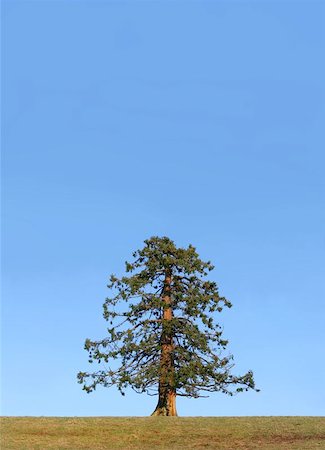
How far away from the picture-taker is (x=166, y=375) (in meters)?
40.2

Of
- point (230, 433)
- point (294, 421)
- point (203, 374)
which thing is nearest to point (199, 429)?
point (230, 433)

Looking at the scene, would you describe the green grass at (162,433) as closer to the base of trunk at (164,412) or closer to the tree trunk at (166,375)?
the tree trunk at (166,375)

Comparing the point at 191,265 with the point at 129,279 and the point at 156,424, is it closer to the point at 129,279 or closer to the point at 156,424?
the point at 129,279

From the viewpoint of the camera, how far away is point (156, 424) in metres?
32.8

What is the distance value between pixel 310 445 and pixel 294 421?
286 inches

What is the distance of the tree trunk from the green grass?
4.73m

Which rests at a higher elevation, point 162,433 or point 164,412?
point 164,412

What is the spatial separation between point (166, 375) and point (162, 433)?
9.49 m

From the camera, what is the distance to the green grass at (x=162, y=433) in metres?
28.2

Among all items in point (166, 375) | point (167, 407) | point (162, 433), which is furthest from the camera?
point (167, 407)

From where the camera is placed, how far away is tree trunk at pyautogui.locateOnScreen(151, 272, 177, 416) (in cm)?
4016

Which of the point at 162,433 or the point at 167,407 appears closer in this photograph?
the point at 162,433

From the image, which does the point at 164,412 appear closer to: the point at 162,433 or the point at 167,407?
the point at 167,407

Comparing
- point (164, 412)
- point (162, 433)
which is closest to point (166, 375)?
point (164, 412)
